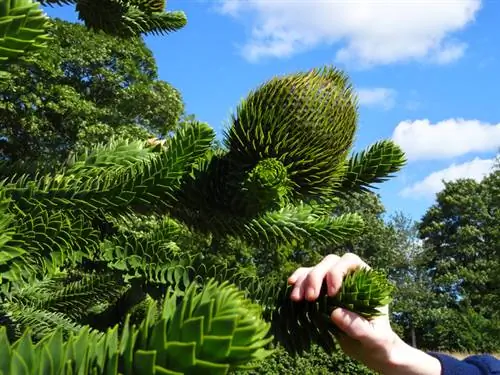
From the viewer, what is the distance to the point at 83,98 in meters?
18.7

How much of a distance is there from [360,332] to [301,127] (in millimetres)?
592

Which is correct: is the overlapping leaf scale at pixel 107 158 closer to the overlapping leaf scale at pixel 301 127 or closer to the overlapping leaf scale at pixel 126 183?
the overlapping leaf scale at pixel 126 183

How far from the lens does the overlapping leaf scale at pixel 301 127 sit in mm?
1622

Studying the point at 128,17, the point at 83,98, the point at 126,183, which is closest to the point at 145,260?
the point at 126,183

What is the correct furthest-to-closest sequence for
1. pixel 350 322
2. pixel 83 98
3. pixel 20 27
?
pixel 83 98 < pixel 350 322 < pixel 20 27

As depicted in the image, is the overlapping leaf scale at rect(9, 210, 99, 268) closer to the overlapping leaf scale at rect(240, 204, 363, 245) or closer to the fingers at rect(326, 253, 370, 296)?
the overlapping leaf scale at rect(240, 204, 363, 245)

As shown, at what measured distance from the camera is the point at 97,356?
29.9 inches

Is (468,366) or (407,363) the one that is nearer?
(407,363)

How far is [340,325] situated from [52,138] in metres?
17.2

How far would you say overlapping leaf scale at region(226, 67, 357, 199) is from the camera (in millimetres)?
1622

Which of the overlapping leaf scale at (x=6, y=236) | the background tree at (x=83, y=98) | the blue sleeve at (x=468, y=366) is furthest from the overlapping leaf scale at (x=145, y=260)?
the background tree at (x=83, y=98)

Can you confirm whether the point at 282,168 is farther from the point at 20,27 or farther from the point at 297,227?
the point at 20,27

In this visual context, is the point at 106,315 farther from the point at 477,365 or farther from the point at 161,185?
the point at 477,365

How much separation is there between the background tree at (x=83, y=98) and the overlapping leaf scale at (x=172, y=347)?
15606mm
